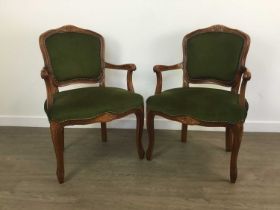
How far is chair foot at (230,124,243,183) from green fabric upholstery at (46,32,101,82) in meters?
1.13

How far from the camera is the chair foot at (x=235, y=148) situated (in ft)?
6.53

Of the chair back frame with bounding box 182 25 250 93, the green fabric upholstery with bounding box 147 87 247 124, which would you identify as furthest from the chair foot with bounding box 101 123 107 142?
the chair back frame with bounding box 182 25 250 93

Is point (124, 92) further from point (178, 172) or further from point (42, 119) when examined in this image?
point (42, 119)

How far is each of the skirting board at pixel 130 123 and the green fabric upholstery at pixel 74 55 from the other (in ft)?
2.12

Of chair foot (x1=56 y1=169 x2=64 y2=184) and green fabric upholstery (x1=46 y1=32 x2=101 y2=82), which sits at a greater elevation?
green fabric upholstery (x1=46 y1=32 x2=101 y2=82)

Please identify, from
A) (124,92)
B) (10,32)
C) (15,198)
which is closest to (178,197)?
(124,92)

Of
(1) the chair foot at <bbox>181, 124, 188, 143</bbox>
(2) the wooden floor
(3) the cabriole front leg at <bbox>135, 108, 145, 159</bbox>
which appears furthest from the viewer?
(1) the chair foot at <bbox>181, 124, 188, 143</bbox>

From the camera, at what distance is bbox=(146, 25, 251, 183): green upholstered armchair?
6.53ft

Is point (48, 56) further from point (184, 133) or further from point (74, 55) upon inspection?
point (184, 133)

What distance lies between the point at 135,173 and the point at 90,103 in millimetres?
592

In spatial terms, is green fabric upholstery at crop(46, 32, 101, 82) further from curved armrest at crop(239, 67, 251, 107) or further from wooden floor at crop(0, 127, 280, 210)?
curved armrest at crop(239, 67, 251, 107)

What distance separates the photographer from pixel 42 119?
9.86ft

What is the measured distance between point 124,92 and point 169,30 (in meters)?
0.73

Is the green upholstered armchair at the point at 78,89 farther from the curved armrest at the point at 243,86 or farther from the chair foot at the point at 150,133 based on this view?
the curved armrest at the point at 243,86
